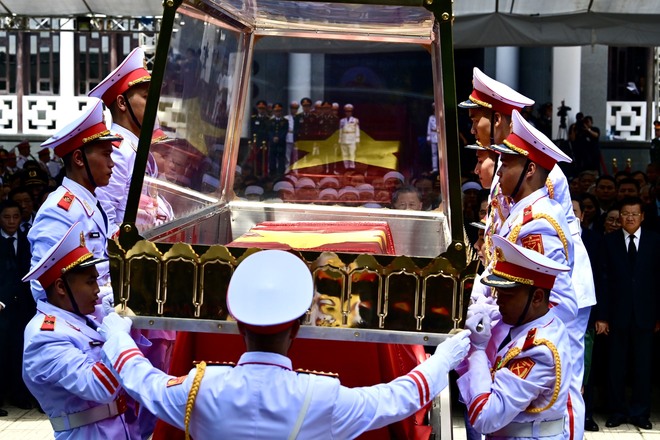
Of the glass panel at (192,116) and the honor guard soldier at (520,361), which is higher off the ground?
the glass panel at (192,116)

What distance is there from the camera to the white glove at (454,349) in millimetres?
3527

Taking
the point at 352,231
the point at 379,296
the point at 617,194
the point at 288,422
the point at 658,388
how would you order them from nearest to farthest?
the point at 288,422
the point at 379,296
the point at 352,231
the point at 658,388
the point at 617,194

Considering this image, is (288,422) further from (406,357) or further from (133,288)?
(406,357)

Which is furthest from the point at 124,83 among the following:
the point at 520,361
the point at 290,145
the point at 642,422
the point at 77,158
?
the point at 642,422

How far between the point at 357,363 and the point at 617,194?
6698 mm

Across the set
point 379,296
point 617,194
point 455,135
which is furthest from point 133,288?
point 617,194

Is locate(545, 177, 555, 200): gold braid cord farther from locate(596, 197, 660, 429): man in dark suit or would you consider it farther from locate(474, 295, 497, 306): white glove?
locate(596, 197, 660, 429): man in dark suit

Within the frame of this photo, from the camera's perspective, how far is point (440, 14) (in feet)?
12.2

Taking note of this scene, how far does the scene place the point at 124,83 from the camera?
537cm

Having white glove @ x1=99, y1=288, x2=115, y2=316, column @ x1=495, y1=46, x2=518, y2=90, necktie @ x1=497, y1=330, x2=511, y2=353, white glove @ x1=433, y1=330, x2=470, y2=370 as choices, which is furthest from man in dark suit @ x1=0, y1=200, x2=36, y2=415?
column @ x1=495, y1=46, x2=518, y2=90

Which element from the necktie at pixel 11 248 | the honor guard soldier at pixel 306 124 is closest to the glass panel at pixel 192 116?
the honor guard soldier at pixel 306 124

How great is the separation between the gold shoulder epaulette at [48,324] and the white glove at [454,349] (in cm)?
138

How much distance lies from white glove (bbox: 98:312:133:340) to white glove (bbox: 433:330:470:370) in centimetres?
99

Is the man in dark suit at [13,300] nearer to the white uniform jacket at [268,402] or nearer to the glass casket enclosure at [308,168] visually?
the glass casket enclosure at [308,168]
